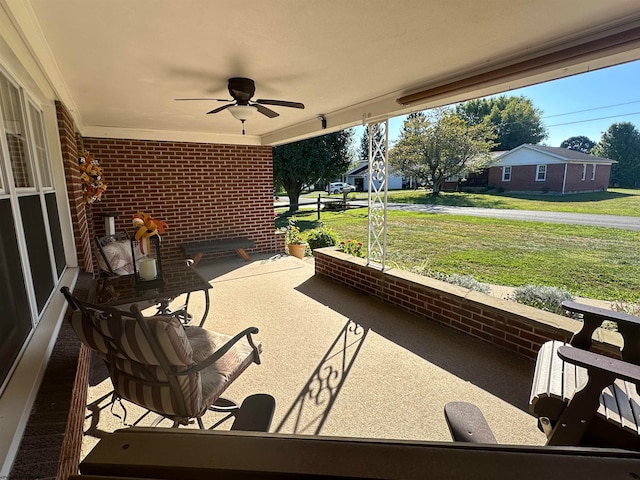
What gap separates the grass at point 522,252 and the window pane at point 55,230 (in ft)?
12.7

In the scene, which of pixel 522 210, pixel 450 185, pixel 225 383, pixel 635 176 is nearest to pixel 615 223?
pixel 522 210

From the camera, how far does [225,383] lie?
5.81 feet

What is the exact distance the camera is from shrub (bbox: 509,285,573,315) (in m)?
3.39

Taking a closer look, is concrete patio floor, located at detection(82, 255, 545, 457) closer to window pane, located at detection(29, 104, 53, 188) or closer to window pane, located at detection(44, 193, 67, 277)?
window pane, located at detection(44, 193, 67, 277)

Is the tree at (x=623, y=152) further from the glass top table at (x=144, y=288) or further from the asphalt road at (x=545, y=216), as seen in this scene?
the glass top table at (x=144, y=288)

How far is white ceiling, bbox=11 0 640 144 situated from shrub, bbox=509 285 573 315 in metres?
2.27

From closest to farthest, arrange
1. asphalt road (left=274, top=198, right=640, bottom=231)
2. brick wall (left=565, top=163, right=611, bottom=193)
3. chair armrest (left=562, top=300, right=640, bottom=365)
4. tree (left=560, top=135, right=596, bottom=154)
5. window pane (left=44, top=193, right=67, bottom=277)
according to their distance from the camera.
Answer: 1. chair armrest (left=562, top=300, right=640, bottom=365)
2. window pane (left=44, top=193, right=67, bottom=277)
3. asphalt road (left=274, top=198, right=640, bottom=231)
4. brick wall (left=565, top=163, right=611, bottom=193)
5. tree (left=560, top=135, right=596, bottom=154)

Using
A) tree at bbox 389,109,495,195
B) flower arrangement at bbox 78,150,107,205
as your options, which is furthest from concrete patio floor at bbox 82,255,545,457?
tree at bbox 389,109,495,195

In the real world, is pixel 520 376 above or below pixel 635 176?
below

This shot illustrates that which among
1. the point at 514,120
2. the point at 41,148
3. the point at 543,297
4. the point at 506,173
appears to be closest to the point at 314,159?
the point at 543,297

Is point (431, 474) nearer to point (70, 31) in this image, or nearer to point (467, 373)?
point (467, 373)

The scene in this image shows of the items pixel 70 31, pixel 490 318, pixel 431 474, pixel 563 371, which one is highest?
pixel 70 31

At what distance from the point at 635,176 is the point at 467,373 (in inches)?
643

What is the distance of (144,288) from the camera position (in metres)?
2.55
